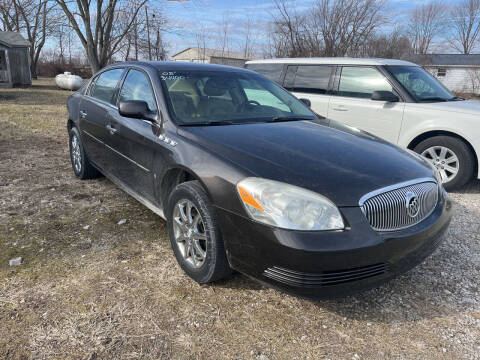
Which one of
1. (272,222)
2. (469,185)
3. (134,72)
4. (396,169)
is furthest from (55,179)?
(469,185)

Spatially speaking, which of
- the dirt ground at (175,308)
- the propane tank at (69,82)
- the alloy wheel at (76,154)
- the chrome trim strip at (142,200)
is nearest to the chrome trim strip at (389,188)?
the dirt ground at (175,308)

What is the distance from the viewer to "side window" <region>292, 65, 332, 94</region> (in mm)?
6164

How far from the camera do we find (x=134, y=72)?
3607 mm

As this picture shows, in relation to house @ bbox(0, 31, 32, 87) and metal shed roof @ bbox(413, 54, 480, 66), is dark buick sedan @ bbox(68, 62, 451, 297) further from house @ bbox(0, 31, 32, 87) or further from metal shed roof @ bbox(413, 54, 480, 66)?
A: metal shed roof @ bbox(413, 54, 480, 66)

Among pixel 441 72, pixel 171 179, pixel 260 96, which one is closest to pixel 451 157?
pixel 260 96

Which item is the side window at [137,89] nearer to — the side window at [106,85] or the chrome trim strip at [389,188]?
the side window at [106,85]

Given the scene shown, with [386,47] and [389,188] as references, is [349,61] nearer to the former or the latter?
[389,188]

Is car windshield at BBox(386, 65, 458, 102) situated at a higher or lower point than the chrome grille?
higher

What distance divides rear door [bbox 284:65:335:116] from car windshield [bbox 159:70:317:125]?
239 centimetres

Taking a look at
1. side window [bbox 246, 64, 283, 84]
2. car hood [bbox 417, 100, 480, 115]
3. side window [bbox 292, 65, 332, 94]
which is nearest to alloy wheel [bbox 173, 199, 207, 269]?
car hood [bbox 417, 100, 480, 115]

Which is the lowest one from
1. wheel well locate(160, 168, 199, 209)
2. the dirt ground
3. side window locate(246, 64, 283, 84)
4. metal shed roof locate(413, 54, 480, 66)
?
the dirt ground

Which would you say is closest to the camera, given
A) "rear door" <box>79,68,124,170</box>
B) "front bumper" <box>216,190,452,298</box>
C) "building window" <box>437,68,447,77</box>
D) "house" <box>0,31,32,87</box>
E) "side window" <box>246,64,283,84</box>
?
"front bumper" <box>216,190,452,298</box>

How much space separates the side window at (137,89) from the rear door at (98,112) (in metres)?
0.22

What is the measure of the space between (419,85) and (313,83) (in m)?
1.73
